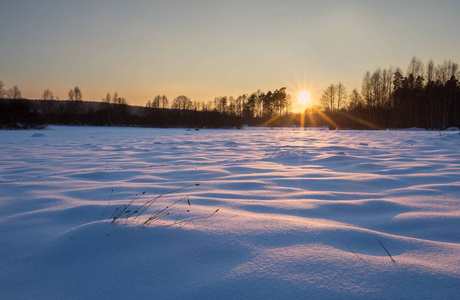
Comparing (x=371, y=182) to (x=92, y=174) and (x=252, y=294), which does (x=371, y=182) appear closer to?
(x=252, y=294)

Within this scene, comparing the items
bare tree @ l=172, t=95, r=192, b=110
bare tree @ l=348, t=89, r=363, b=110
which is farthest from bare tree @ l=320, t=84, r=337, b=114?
bare tree @ l=172, t=95, r=192, b=110

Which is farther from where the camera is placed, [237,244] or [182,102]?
[182,102]

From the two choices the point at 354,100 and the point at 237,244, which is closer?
the point at 237,244

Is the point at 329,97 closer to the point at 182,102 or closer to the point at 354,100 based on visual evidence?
the point at 354,100

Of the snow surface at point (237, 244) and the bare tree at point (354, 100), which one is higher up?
the bare tree at point (354, 100)

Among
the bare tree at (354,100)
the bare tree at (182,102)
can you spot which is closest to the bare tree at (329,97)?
the bare tree at (354,100)

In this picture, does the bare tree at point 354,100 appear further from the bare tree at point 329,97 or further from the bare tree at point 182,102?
the bare tree at point 182,102

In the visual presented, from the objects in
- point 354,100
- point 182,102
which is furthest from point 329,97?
point 182,102

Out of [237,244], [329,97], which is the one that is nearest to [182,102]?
[329,97]

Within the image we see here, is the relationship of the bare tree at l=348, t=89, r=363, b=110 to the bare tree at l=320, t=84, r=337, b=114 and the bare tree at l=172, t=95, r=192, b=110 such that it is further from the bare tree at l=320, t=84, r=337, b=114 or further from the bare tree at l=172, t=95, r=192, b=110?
the bare tree at l=172, t=95, r=192, b=110

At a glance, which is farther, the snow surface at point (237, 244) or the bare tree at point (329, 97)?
the bare tree at point (329, 97)

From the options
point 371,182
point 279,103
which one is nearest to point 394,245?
point 371,182

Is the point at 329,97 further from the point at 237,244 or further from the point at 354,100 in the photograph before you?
the point at 237,244

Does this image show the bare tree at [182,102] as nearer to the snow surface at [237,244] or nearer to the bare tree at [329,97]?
the bare tree at [329,97]
